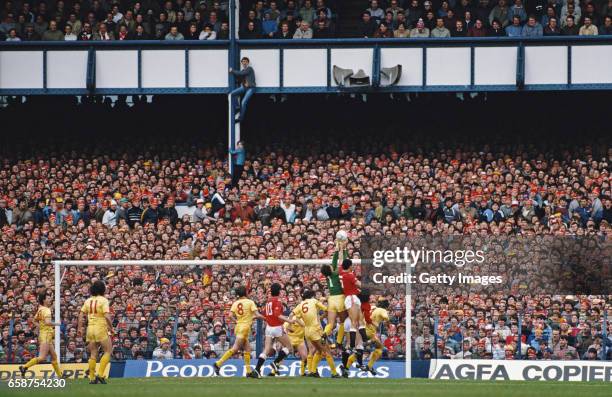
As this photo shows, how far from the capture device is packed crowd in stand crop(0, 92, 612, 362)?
26000 mm

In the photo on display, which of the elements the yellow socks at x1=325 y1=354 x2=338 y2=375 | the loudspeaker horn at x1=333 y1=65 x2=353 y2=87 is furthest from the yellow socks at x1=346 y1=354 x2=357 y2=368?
the loudspeaker horn at x1=333 y1=65 x2=353 y2=87

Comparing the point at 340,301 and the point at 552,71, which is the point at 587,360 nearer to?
the point at 340,301

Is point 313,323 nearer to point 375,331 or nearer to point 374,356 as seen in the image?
point 374,356

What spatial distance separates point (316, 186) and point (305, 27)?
4.95 meters

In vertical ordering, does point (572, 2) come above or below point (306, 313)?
above

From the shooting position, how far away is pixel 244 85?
35.8 m

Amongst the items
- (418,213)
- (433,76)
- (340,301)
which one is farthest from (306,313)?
(433,76)

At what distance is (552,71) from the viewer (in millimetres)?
35625

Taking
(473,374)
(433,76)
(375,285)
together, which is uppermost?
(433,76)

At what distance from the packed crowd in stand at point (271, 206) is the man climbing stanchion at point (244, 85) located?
58.4 inches

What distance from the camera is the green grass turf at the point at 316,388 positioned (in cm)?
1925

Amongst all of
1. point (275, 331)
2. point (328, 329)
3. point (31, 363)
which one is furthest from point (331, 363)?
point (31, 363)

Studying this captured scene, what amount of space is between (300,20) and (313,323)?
49.9ft

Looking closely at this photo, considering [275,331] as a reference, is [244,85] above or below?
above
